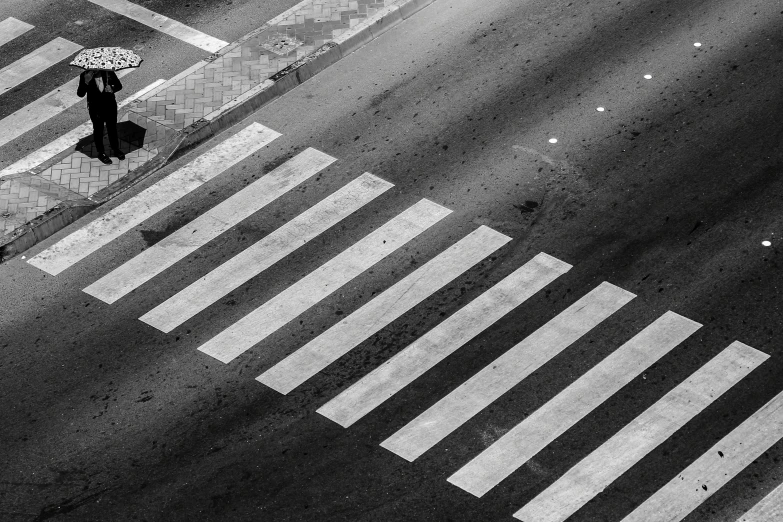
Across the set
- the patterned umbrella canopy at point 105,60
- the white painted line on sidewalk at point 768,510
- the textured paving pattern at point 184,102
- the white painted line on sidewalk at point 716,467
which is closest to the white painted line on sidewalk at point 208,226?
the textured paving pattern at point 184,102

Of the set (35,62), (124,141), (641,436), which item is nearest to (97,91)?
(124,141)

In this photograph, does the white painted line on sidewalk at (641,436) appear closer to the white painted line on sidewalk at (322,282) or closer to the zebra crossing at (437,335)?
the zebra crossing at (437,335)

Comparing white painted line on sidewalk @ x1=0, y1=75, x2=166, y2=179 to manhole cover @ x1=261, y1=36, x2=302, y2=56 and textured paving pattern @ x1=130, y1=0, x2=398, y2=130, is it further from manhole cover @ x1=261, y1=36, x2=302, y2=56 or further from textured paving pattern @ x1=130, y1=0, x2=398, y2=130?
manhole cover @ x1=261, y1=36, x2=302, y2=56

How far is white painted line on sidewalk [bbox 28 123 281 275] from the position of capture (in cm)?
1525

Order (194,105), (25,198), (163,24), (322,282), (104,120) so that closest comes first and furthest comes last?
(322,282) < (25,198) < (104,120) < (194,105) < (163,24)

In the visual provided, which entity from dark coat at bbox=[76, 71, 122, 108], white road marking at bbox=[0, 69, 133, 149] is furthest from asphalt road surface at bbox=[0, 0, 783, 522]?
white road marking at bbox=[0, 69, 133, 149]

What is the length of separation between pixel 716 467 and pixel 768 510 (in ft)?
2.03

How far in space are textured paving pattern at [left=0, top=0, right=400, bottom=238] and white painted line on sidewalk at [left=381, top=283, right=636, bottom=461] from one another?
18.4 feet

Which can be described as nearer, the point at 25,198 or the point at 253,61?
the point at 25,198

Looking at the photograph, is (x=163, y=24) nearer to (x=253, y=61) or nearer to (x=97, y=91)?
(x=253, y=61)

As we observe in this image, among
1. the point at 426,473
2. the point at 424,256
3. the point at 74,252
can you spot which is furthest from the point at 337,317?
the point at 74,252

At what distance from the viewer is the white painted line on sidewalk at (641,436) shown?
468 inches

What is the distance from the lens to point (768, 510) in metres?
11.7

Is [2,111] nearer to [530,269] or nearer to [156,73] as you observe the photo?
[156,73]
